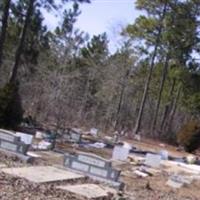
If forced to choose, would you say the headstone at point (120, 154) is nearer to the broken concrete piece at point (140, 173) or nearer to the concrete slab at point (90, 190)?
the broken concrete piece at point (140, 173)

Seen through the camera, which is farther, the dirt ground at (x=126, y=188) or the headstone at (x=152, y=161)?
the headstone at (x=152, y=161)

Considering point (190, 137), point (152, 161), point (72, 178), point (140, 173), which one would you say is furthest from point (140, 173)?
point (190, 137)

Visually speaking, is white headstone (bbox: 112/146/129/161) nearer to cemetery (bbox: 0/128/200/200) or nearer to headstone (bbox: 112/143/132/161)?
headstone (bbox: 112/143/132/161)

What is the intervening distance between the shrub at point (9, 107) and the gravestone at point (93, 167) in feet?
30.0

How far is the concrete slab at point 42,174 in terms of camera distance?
23.2ft

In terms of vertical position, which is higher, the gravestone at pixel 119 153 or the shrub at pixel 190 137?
the shrub at pixel 190 137

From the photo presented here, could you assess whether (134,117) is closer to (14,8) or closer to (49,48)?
(49,48)

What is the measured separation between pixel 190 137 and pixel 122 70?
12802mm

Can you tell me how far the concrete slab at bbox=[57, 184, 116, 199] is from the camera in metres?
6.71

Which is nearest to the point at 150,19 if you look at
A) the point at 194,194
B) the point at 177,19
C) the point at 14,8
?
the point at 177,19

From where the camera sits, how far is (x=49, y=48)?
4169cm

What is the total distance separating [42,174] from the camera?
24.5 ft

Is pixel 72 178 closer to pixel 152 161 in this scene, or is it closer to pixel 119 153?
pixel 119 153

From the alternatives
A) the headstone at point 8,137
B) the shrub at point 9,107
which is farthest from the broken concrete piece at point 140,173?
the shrub at point 9,107
